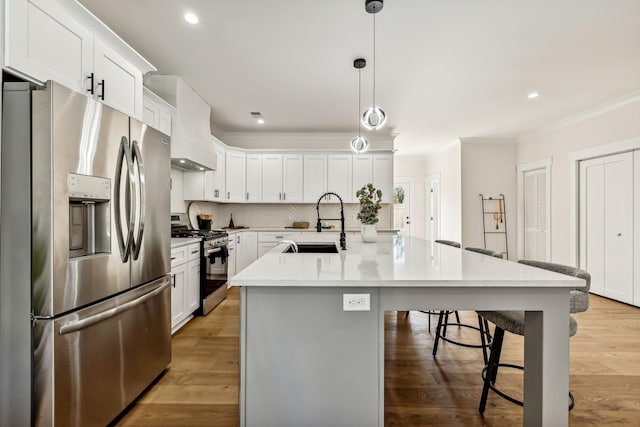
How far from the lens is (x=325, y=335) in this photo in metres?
1.34

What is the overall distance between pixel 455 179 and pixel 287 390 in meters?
6.71

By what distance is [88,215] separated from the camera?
1.64m

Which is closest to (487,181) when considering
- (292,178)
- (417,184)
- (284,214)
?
(417,184)

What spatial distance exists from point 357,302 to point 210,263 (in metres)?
2.82

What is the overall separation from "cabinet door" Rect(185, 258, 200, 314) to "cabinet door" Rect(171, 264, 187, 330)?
9cm

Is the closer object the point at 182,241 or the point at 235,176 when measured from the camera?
the point at 182,241

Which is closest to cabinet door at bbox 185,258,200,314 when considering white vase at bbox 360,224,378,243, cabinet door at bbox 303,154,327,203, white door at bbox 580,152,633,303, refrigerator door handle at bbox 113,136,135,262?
refrigerator door handle at bbox 113,136,135,262

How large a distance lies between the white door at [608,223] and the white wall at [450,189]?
227 cm

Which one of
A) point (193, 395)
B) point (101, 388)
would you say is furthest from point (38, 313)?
point (193, 395)

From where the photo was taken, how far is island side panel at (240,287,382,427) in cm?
131

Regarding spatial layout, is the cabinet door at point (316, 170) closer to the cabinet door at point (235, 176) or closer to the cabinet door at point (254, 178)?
the cabinet door at point (254, 178)

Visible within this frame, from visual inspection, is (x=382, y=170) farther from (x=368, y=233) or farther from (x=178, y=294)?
(x=178, y=294)

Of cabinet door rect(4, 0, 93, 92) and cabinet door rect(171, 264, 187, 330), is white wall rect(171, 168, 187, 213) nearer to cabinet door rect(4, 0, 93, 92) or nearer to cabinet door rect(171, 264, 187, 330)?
cabinet door rect(171, 264, 187, 330)

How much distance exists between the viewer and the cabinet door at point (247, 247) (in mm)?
5270
